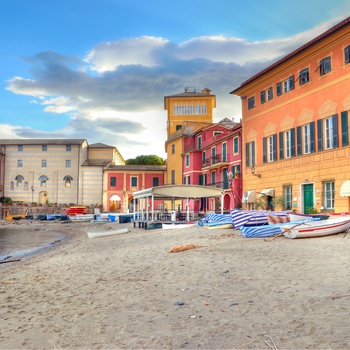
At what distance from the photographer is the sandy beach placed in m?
5.23

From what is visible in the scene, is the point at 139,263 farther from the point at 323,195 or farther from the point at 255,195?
the point at 255,195

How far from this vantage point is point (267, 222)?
760 inches

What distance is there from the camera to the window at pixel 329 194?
23266 mm

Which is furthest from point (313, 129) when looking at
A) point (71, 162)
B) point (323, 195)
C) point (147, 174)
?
point (71, 162)

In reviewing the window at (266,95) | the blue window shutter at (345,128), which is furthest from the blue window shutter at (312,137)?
the window at (266,95)

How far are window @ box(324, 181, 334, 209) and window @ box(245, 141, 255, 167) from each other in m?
8.41

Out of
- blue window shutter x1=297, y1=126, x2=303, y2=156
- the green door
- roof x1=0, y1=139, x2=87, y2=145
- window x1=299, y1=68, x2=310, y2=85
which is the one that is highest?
roof x1=0, y1=139, x2=87, y2=145

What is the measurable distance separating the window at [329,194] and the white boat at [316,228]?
7683mm

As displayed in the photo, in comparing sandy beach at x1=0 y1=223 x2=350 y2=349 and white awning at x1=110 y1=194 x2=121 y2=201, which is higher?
white awning at x1=110 y1=194 x2=121 y2=201

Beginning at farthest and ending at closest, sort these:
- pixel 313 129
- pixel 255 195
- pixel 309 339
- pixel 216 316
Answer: pixel 255 195 → pixel 313 129 → pixel 216 316 → pixel 309 339

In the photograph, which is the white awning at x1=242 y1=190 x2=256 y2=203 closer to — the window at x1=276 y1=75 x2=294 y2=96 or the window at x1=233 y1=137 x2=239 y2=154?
the window at x1=276 y1=75 x2=294 y2=96

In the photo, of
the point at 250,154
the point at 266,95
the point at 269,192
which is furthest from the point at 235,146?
the point at 269,192

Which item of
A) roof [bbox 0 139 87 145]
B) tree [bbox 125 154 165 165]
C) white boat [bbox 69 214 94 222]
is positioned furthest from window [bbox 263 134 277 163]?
tree [bbox 125 154 165 165]

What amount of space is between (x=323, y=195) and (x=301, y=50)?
8624mm
